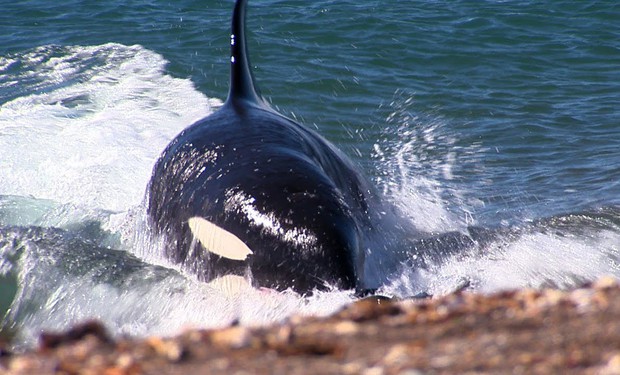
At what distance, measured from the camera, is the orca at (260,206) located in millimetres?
4863

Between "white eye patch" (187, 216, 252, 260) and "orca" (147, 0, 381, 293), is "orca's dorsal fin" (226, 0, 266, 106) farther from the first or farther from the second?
"white eye patch" (187, 216, 252, 260)

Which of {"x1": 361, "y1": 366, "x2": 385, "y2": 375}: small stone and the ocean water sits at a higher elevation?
{"x1": 361, "y1": 366, "x2": 385, "y2": 375}: small stone

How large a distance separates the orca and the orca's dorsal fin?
29.5 inches

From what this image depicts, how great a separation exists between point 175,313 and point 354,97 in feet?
27.8

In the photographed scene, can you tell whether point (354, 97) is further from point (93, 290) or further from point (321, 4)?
point (93, 290)

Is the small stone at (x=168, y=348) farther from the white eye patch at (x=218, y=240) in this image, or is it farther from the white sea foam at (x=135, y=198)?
the white eye patch at (x=218, y=240)

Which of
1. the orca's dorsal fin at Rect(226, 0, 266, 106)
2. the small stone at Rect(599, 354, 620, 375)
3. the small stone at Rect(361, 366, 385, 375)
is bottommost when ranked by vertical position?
the orca's dorsal fin at Rect(226, 0, 266, 106)

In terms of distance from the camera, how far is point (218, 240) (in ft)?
17.1

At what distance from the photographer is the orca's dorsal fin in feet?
26.7

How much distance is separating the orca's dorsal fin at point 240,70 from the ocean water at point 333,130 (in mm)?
1331

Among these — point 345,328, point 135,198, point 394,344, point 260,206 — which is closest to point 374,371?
point 394,344

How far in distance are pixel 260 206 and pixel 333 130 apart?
23.0ft

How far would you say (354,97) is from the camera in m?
13.6

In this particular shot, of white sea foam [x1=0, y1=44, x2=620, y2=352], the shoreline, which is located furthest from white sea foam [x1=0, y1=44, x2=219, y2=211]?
the shoreline
